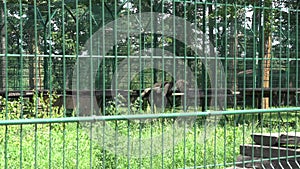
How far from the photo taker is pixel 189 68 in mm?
9727

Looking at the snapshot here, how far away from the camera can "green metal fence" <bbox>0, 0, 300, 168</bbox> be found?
4.38 m

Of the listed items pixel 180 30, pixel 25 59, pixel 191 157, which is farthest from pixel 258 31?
pixel 25 59

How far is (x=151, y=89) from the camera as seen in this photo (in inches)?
177

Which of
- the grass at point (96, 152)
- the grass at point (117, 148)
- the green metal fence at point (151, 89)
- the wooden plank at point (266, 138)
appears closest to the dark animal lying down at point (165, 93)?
the green metal fence at point (151, 89)

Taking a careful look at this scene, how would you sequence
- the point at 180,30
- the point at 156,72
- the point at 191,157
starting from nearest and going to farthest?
the point at 191,157 → the point at 180,30 → the point at 156,72

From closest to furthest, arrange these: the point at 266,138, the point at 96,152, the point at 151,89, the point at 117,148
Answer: the point at 151,89 < the point at 117,148 < the point at 266,138 < the point at 96,152

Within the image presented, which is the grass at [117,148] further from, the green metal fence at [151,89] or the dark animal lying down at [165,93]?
the dark animal lying down at [165,93]

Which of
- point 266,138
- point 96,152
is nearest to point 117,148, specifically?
point 96,152

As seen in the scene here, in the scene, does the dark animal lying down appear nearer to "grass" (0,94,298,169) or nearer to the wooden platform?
"grass" (0,94,298,169)

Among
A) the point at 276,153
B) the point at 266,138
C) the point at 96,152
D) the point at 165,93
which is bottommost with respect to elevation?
the point at 96,152

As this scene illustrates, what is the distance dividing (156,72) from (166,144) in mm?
5536

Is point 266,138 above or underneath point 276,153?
above

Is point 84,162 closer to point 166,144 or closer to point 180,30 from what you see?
point 166,144

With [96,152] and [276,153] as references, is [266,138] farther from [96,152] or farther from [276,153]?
[96,152]
